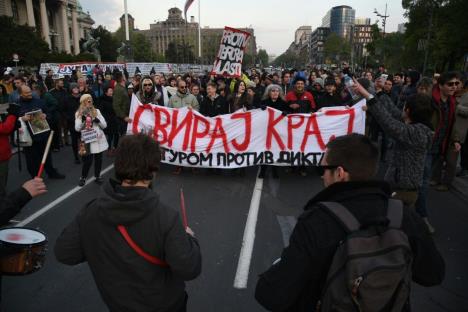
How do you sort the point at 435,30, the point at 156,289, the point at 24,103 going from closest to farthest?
the point at 156,289, the point at 24,103, the point at 435,30

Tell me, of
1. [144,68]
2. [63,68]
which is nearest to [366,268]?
[63,68]

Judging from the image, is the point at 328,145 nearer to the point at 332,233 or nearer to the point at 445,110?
the point at 332,233

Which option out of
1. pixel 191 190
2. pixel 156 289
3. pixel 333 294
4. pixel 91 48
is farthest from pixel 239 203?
pixel 91 48

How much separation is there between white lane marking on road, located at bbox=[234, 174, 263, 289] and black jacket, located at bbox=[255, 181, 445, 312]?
2.15 m

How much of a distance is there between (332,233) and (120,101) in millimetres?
8087

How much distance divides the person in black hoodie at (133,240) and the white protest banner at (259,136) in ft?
17.7

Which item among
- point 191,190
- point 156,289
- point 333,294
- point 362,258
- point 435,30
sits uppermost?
point 435,30

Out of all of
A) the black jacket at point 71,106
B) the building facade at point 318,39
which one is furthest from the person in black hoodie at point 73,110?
the building facade at point 318,39

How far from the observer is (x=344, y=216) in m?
1.52

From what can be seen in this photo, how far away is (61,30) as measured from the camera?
83.6 metres

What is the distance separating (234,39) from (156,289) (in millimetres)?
9770

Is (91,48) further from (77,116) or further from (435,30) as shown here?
(77,116)

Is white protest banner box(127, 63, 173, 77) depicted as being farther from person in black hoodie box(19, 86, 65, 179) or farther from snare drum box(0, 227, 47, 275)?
snare drum box(0, 227, 47, 275)

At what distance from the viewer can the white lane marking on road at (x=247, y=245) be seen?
12.5 ft
